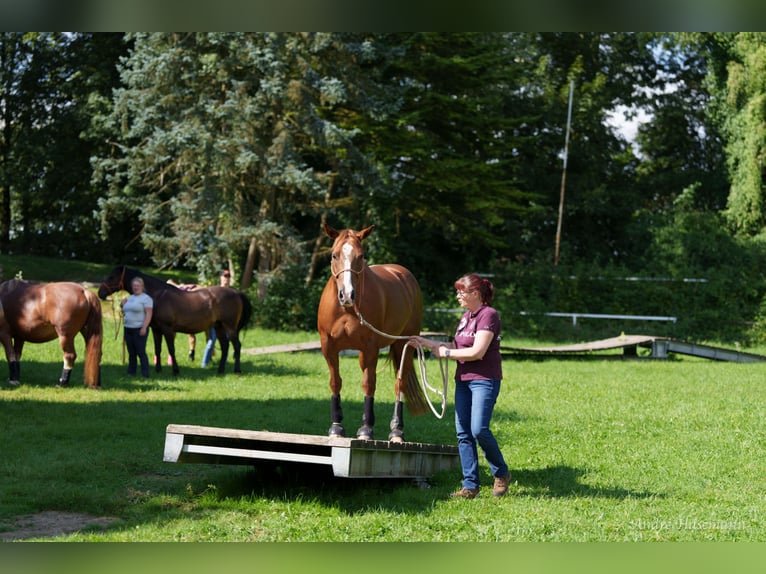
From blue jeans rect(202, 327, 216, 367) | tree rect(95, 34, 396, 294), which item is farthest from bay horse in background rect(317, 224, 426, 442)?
tree rect(95, 34, 396, 294)

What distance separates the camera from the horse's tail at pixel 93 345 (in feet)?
49.9

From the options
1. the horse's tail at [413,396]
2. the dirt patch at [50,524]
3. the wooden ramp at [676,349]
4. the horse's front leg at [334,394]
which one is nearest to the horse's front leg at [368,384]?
the horse's front leg at [334,394]

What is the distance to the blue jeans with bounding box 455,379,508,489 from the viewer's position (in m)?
8.13

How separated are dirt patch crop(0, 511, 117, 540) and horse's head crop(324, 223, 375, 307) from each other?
2.61m

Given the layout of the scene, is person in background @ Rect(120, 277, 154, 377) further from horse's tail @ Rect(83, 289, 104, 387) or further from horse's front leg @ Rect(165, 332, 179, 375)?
horse's tail @ Rect(83, 289, 104, 387)

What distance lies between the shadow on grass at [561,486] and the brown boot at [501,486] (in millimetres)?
213

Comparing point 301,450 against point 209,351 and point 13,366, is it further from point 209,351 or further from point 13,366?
point 209,351

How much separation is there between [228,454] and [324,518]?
96cm

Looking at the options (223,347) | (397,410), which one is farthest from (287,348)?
(397,410)

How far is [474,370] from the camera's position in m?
8.21

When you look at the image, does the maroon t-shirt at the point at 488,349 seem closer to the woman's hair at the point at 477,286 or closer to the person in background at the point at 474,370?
the person in background at the point at 474,370

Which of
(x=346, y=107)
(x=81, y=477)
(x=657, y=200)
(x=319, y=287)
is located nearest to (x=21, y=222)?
(x=346, y=107)

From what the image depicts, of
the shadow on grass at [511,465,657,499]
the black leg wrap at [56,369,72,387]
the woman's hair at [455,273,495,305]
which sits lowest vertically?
the black leg wrap at [56,369,72,387]
